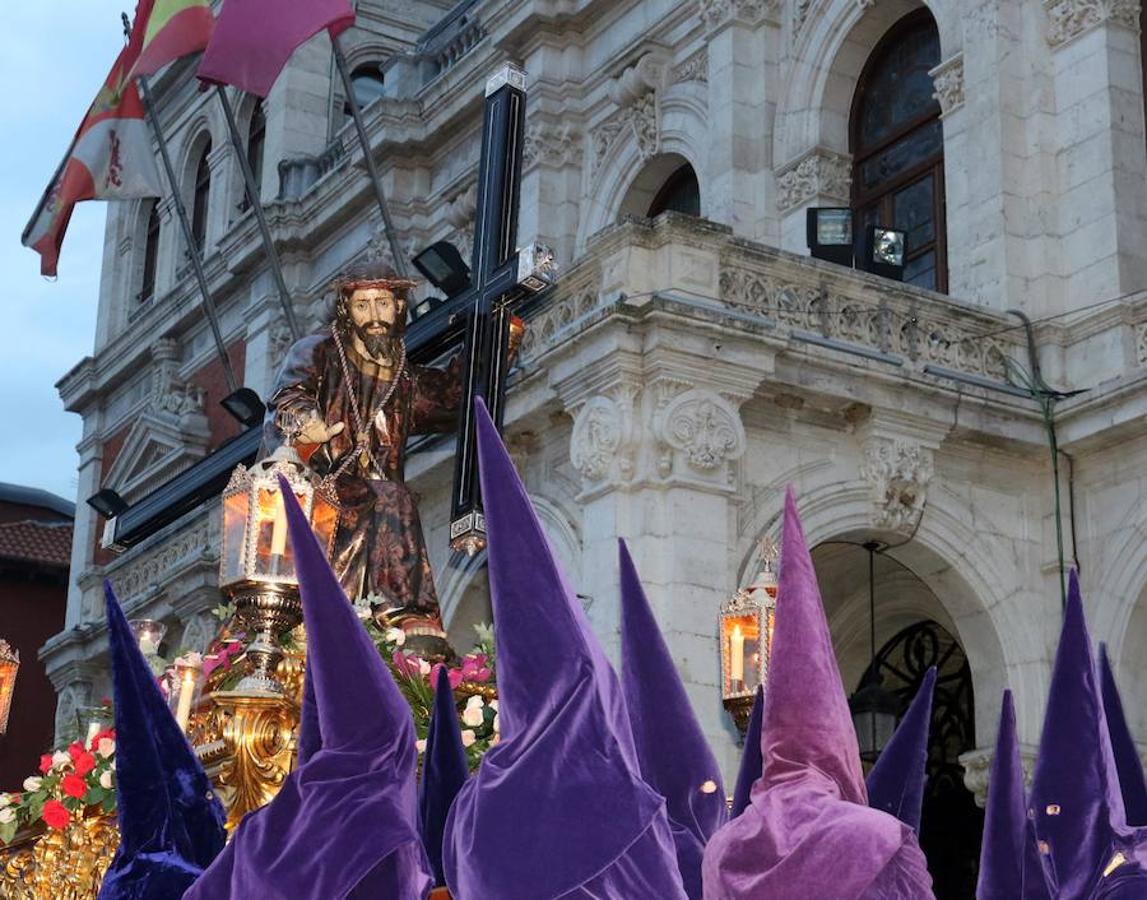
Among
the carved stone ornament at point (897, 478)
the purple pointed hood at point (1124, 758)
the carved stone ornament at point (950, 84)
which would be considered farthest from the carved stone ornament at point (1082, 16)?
the purple pointed hood at point (1124, 758)

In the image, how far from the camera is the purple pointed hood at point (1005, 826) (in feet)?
19.2

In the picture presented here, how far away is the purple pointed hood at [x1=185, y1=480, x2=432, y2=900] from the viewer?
16.2 feet

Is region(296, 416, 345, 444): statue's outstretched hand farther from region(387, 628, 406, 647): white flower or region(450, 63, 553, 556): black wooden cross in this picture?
region(387, 628, 406, 647): white flower

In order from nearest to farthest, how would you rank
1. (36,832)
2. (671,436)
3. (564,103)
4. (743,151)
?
(36,832) < (671,436) < (743,151) < (564,103)

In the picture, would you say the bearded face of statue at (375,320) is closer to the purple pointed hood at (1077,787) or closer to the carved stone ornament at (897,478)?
the purple pointed hood at (1077,787)

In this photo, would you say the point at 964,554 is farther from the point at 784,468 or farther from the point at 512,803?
the point at 512,803

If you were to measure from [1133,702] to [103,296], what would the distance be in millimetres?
19310

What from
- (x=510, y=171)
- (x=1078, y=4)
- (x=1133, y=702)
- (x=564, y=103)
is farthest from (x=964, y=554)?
(x=564, y=103)

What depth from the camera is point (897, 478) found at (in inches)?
573

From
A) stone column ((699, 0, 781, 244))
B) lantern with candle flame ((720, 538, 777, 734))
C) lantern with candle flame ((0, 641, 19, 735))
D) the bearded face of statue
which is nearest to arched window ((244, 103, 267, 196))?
stone column ((699, 0, 781, 244))

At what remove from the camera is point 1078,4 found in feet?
53.1

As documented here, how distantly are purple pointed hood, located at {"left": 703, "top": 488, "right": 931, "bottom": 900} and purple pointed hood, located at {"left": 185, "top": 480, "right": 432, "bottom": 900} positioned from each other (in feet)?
2.68

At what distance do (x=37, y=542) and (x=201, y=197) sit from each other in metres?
7.28

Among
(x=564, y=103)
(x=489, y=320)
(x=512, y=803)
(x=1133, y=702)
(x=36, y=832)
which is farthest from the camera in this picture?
(x=564, y=103)
